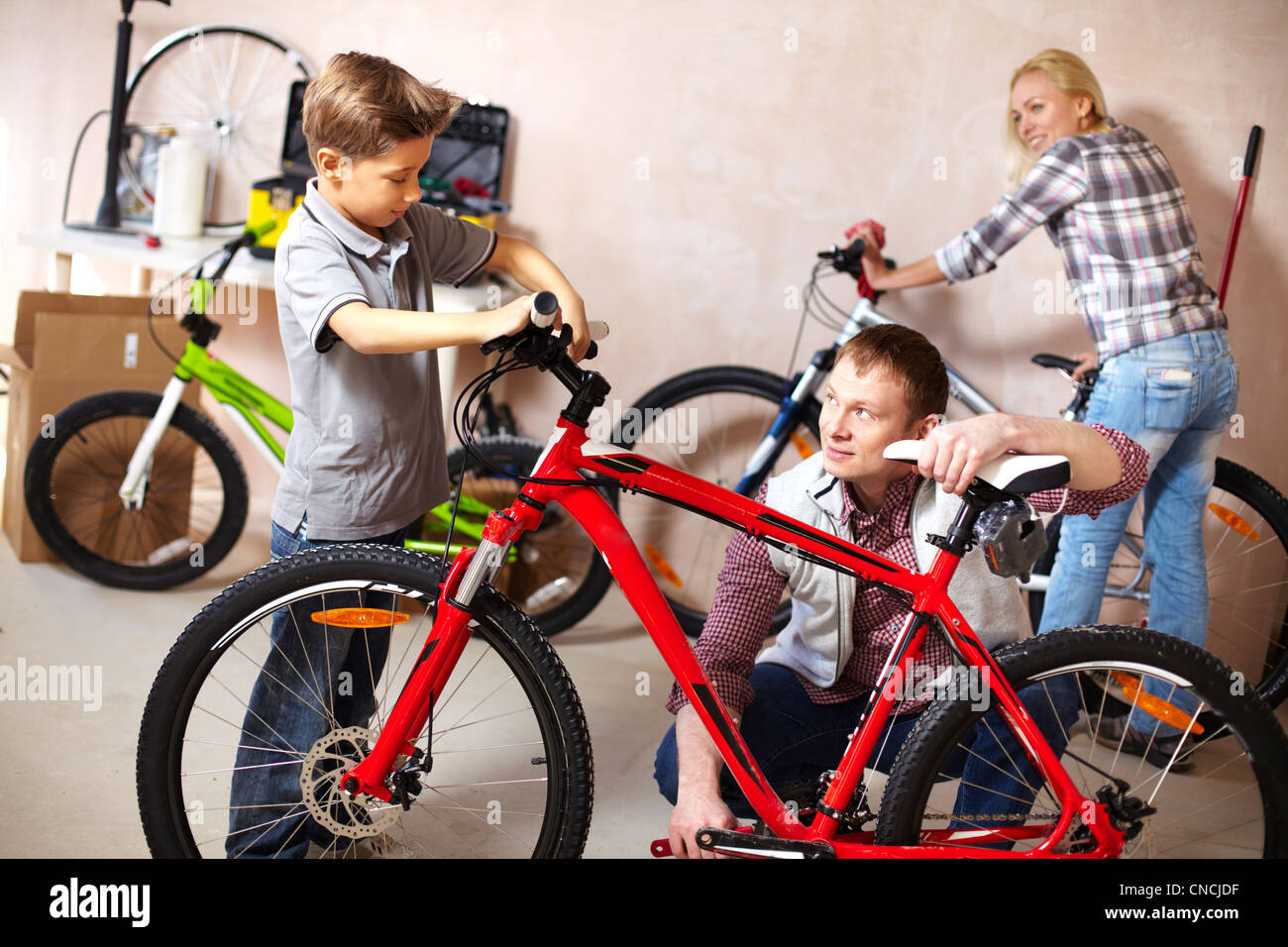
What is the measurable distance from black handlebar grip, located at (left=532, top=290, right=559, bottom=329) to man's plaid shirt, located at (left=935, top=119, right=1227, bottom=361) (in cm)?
140

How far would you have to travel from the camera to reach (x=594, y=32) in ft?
9.46

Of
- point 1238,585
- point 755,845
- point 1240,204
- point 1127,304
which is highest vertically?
point 1240,204

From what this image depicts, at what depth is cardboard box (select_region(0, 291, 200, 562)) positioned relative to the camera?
265 centimetres

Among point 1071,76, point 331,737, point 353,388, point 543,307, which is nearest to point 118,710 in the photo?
point 331,737

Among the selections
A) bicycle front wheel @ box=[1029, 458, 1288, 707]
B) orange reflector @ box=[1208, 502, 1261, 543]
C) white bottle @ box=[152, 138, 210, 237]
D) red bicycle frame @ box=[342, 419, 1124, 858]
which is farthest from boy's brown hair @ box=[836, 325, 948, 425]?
white bottle @ box=[152, 138, 210, 237]

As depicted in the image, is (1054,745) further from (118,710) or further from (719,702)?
(118,710)

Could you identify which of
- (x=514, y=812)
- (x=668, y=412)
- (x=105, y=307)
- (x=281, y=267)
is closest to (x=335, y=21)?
(x=105, y=307)

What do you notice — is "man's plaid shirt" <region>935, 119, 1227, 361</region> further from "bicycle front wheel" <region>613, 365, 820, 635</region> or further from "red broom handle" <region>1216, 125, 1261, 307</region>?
"bicycle front wheel" <region>613, 365, 820, 635</region>

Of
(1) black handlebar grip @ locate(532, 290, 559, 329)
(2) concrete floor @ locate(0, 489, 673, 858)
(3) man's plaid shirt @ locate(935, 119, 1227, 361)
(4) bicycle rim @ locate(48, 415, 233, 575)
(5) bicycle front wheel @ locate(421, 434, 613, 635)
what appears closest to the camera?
(1) black handlebar grip @ locate(532, 290, 559, 329)

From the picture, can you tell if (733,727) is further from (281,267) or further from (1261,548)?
(1261,548)

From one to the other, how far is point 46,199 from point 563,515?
71.2 inches

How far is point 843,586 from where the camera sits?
1517mm

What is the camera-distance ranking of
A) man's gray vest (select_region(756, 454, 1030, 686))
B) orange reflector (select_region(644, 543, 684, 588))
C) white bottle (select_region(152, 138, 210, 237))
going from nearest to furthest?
man's gray vest (select_region(756, 454, 1030, 686)) < white bottle (select_region(152, 138, 210, 237)) < orange reflector (select_region(644, 543, 684, 588))

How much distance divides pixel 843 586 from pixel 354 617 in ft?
2.13
